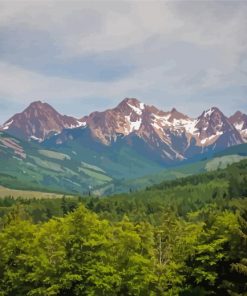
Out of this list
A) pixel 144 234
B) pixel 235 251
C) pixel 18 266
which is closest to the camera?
pixel 235 251

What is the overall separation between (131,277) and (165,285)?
22.2 ft

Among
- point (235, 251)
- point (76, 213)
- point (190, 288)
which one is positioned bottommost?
point (190, 288)

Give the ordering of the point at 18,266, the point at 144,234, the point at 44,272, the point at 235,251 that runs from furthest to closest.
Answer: the point at 144,234, the point at 18,266, the point at 44,272, the point at 235,251

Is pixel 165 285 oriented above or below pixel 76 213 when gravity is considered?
below

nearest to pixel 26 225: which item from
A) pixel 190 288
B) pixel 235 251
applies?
pixel 190 288

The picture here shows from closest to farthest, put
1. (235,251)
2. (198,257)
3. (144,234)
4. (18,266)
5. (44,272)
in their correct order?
(235,251)
(198,257)
(44,272)
(18,266)
(144,234)

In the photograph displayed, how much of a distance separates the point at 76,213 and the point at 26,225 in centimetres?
1323

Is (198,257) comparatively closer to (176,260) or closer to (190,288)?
(190,288)

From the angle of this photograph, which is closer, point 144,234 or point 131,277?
point 131,277

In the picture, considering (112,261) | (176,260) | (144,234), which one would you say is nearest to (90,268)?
(112,261)

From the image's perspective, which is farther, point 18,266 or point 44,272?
point 18,266

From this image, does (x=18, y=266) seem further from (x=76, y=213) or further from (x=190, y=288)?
(x=190, y=288)

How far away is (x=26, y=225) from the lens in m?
88.2

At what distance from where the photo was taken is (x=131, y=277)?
249ft
